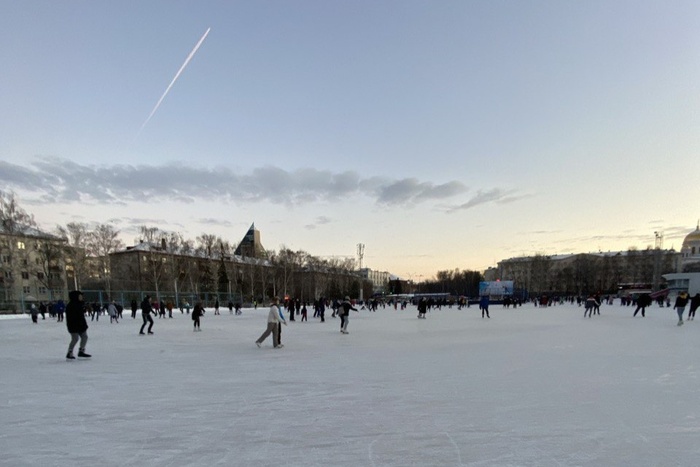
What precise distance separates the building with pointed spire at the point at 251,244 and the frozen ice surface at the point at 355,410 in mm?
91806

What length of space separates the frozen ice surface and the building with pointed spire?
301 feet

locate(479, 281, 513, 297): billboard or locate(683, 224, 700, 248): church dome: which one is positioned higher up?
locate(683, 224, 700, 248): church dome

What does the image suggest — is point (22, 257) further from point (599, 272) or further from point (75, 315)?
point (599, 272)

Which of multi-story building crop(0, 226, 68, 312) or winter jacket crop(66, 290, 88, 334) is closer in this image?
winter jacket crop(66, 290, 88, 334)

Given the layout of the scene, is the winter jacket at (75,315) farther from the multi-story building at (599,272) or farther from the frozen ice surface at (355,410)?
the multi-story building at (599,272)

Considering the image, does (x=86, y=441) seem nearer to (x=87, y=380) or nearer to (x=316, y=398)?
(x=316, y=398)

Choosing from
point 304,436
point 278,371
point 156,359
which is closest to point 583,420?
point 304,436

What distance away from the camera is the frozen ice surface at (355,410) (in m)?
3.64

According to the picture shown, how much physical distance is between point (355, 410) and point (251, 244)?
98888 mm

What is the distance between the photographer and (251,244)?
101 metres

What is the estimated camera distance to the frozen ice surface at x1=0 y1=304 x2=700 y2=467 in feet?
12.0

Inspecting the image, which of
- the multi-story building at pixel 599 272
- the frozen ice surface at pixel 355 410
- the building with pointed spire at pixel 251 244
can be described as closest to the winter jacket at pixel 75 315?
the frozen ice surface at pixel 355 410

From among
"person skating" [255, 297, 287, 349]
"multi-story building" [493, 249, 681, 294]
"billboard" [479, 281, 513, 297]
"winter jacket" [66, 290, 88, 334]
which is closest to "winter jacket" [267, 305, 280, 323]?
"person skating" [255, 297, 287, 349]

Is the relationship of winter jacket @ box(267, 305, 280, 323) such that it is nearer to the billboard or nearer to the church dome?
the billboard
